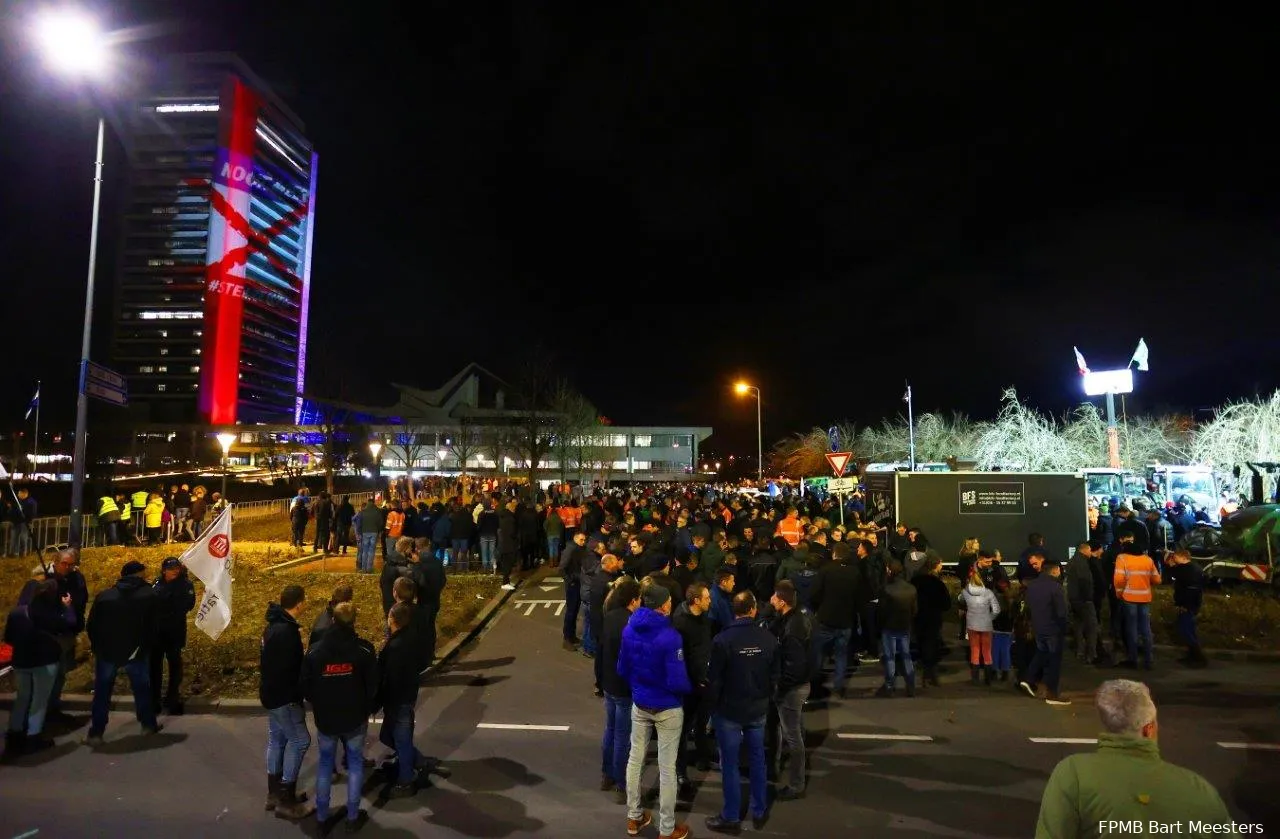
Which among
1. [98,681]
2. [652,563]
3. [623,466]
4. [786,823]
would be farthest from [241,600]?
[623,466]

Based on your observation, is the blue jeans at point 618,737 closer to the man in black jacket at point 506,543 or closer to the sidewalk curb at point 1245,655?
the sidewalk curb at point 1245,655

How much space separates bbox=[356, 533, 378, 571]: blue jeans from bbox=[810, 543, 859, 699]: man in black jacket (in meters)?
11.5

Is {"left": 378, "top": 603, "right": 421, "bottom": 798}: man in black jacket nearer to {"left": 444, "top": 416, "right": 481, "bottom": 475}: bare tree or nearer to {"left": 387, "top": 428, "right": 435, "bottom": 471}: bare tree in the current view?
{"left": 444, "top": 416, "right": 481, "bottom": 475}: bare tree

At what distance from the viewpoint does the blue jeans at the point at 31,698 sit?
6469 millimetres

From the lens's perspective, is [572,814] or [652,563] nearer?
[572,814]

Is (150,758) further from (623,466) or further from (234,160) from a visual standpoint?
(234,160)

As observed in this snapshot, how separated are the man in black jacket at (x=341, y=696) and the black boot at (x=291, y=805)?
0.24m

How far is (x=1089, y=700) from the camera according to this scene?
810 centimetres

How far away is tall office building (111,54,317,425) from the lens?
369 feet

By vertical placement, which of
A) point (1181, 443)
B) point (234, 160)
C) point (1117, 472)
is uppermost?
point (234, 160)

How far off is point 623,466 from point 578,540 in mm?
72271

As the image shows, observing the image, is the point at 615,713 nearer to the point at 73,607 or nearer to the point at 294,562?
the point at 73,607

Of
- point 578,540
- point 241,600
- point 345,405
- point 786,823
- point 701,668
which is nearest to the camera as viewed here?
point 786,823

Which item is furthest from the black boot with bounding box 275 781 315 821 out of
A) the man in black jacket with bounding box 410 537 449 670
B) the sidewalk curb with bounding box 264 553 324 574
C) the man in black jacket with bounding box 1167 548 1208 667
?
the sidewalk curb with bounding box 264 553 324 574
